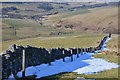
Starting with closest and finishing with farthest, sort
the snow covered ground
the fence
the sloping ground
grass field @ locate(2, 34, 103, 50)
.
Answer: the fence → the snow covered ground → grass field @ locate(2, 34, 103, 50) → the sloping ground

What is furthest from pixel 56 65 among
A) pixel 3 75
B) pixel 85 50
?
pixel 85 50

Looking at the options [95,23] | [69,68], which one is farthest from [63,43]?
[95,23]

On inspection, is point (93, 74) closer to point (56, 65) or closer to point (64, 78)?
point (64, 78)

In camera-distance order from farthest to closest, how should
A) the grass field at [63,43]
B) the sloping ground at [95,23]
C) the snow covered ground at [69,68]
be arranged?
the sloping ground at [95,23] < the grass field at [63,43] < the snow covered ground at [69,68]

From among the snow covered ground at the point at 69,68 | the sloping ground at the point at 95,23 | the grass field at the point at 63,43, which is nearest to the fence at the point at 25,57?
the snow covered ground at the point at 69,68

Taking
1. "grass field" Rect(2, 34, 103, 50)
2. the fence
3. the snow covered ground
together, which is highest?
the fence

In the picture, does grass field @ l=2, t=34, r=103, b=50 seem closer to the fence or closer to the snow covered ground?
the fence

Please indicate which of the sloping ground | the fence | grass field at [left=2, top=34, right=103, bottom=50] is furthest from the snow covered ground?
the sloping ground

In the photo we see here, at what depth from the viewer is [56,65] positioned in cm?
3372

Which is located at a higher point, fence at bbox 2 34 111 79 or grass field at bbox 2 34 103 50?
fence at bbox 2 34 111 79

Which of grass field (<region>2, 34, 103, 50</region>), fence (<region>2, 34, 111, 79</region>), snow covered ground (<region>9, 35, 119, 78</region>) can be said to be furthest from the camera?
grass field (<region>2, 34, 103, 50</region>)

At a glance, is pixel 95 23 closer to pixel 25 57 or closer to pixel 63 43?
pixel 63 43

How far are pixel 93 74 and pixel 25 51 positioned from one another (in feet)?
19.0

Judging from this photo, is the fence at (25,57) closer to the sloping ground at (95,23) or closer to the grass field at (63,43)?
the grass field at (63,43)
